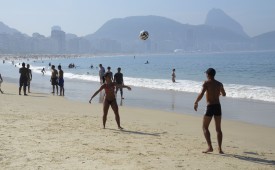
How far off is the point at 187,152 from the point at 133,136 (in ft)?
6.15

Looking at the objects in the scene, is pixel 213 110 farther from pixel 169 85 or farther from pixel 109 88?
pixel 169 85

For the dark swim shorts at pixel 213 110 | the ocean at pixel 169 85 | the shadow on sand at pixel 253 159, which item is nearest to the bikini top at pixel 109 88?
the dark swim shorts at pixel 213 110

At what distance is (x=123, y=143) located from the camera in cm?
835

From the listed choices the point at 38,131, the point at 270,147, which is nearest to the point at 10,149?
the point at 38,131

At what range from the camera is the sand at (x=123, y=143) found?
678cm

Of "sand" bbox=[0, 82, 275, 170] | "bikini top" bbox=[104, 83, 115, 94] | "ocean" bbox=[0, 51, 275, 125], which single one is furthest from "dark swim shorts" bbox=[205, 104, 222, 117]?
"ocean" bbox=[0, 51, 275, 125]

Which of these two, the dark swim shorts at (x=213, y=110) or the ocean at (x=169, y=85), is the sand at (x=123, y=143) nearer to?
the dark swim shorts at (x=213, y=110)

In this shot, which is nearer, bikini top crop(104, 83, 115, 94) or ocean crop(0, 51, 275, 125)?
bikini top crop(104, 83, 115, 94)

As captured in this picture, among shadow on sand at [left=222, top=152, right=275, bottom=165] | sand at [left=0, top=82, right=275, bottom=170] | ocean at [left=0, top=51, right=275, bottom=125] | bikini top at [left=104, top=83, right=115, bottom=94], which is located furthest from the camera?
ocean at [left=0, top=51, right=275, bottom=125]

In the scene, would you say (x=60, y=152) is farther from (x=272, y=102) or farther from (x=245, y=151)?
(x=272, y=102)

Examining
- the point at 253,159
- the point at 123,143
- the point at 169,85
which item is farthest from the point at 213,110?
the point at 169,85

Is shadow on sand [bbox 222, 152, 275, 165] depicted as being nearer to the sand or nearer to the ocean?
the sand

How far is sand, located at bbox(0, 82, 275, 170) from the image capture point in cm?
678

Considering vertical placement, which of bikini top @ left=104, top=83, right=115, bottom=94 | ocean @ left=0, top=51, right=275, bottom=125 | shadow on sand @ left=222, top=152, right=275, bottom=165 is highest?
bikini top @ left=104, top=83, right=115, bottom=94
